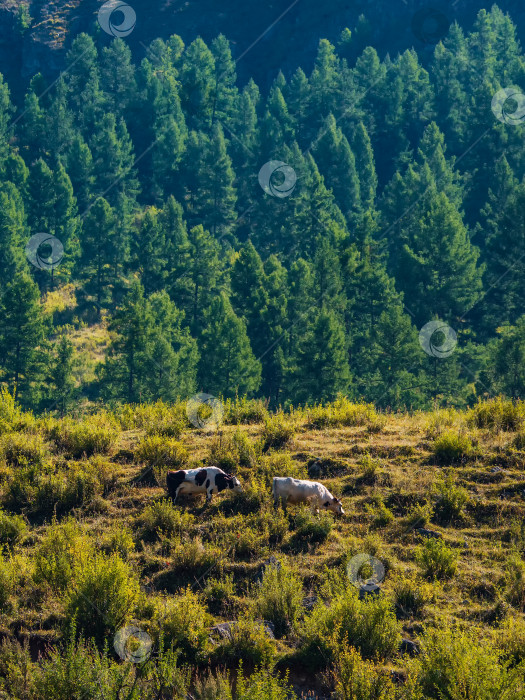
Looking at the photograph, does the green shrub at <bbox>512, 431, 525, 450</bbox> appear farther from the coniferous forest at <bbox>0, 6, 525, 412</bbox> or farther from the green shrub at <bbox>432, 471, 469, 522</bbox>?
the coniferous forest at <bbox>0, 6, 525, 412</bbox>

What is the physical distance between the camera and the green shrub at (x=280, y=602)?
31.6 feet

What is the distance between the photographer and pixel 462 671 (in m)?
7.82

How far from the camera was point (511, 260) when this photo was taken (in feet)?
187

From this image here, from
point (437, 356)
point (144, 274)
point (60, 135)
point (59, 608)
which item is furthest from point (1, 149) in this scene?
point (59, 608)

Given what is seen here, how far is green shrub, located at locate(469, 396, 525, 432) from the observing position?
575 inches

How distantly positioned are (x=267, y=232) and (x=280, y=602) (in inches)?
2444

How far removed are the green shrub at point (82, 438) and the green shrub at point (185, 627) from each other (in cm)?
483

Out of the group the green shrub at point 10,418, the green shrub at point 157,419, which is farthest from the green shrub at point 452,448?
the green shrub at point 10,418

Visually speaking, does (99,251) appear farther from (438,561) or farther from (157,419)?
(438,561)

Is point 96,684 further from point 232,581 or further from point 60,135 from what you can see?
point 60,135

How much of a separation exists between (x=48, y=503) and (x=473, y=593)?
21.5ft
